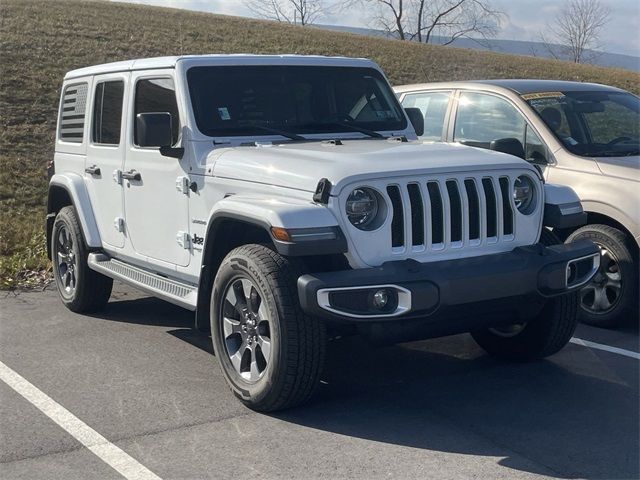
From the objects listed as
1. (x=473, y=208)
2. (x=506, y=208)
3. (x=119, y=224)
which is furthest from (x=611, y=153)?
(x=119, y=224)

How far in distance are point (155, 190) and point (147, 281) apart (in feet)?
2.08

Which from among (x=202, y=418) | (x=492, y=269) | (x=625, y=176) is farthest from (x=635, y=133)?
(x=202, y=418)

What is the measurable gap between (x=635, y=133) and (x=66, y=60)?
16801 millimetres

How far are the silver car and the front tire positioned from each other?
233 cm

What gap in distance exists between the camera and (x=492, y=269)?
4.84 meters

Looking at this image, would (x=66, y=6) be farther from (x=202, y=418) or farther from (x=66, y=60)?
(x=202, y=418)

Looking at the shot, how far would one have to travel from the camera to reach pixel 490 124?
7.66 metres

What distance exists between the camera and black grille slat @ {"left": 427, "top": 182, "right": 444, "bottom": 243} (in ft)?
16.4

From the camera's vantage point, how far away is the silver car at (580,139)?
6.67 meters

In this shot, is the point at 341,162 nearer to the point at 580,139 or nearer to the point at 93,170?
the point at 93,170

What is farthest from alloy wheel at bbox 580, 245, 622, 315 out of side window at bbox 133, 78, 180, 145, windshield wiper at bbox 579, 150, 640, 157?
side window at bbox 133, 78, 180, 145

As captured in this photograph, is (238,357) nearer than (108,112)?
Yes

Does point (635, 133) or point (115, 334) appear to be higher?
point (635, 133)

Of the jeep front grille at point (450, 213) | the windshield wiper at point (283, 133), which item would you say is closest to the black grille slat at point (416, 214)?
the jeep front grille at point (450, 213)
